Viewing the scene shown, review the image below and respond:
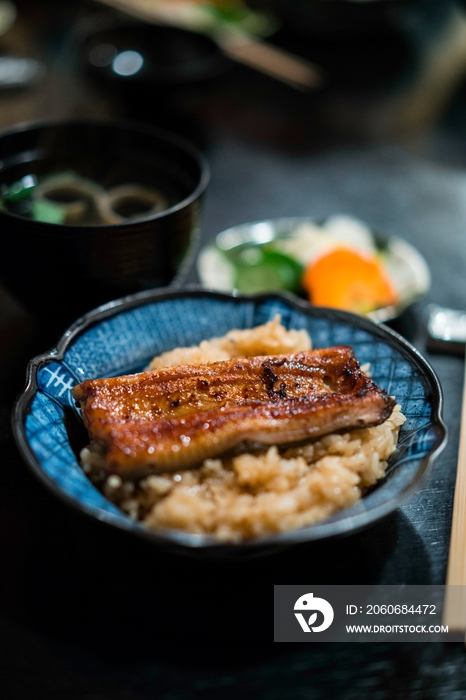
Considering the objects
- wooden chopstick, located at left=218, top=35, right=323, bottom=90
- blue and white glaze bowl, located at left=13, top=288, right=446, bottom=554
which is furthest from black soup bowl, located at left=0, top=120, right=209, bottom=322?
wooden chopstick, located at left=218, top=35, right=323, bottom=90

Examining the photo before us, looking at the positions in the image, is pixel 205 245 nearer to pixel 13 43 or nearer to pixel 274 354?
pixel 274 354

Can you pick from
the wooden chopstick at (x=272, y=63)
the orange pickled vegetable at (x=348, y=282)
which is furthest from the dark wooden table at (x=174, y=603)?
the wooden chopstick at (x=272, y=63)

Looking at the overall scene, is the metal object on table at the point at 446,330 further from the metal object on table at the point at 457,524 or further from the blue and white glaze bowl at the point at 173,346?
the blue and white glaze bowl at the point at 173,346

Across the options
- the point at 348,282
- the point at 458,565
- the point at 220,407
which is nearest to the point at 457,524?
the point at 458,565

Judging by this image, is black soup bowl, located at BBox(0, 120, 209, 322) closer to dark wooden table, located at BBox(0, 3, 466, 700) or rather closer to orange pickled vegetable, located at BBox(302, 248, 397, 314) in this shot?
dark wooden table, located at BBox(0, 3, 466, 700)

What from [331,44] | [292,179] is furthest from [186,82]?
[331,44]
